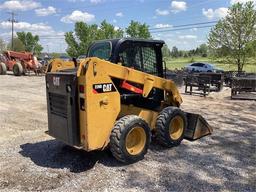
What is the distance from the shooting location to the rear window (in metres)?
6.54

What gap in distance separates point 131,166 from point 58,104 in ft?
5.50

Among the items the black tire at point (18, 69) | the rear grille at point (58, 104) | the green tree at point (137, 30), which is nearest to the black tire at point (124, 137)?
the rear grille at point (58, 104)

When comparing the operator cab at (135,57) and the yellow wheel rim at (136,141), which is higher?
the operator cab at (135,57)

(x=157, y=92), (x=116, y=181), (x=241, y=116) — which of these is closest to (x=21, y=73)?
(x=241, y=116)

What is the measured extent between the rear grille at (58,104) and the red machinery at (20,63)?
71.7 feet

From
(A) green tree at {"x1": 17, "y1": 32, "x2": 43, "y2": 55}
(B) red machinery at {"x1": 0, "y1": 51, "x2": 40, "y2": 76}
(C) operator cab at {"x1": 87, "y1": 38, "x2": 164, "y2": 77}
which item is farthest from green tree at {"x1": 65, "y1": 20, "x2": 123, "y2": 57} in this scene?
(C) operator cab at {"x1": 87, "y1": 38, "x2": 164, "y2": 77}

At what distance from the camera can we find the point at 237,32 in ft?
96.6

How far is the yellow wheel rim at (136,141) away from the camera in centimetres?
615

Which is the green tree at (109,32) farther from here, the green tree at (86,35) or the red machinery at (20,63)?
the red machinery at (20,63)

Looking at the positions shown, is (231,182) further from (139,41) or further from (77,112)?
(139,41)

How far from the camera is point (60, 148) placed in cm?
704

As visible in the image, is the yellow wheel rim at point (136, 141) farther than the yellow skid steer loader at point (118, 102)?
Yes

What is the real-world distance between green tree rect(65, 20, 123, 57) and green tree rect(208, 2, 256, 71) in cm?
1816

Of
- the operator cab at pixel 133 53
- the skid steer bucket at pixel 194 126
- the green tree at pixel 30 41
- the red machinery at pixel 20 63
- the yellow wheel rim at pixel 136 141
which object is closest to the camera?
the yellow wheel rim at pixel 136 141
